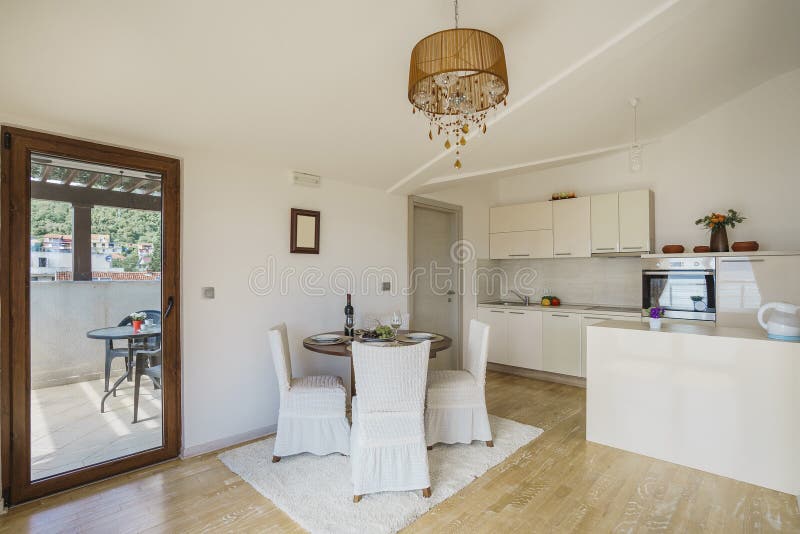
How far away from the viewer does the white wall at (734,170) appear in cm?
372

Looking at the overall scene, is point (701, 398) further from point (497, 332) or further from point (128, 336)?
point (128, 336)

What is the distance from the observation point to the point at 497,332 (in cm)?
529

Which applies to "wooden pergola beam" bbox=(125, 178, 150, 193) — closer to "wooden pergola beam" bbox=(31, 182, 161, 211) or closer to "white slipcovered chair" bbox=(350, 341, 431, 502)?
"wooden pergola beam" bbox=(31, 182, 161, 211)

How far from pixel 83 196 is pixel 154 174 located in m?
0.44

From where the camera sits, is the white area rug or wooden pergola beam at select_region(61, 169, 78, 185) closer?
the white area rug

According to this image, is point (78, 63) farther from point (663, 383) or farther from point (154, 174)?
point (663, 383)

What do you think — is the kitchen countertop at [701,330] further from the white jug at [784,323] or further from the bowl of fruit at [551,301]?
the bowl of fruit at [551,301]

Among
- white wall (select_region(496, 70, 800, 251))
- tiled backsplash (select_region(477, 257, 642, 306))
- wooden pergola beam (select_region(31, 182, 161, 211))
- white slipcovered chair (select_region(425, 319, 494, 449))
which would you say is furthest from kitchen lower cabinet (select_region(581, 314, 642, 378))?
wooden pergola beam (select_region(31, 182, 161, 211))

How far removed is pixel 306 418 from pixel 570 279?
3.78 meters

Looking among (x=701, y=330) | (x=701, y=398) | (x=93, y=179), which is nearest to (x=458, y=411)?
(x=701, y=398)

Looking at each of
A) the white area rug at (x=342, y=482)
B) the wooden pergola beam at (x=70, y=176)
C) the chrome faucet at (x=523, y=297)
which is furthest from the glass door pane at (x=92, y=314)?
the chrome faucet at (x=523, y=297)

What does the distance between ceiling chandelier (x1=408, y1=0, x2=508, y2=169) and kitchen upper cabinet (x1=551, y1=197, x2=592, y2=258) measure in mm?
3122

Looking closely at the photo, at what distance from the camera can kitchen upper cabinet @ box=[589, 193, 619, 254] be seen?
14.7 ft

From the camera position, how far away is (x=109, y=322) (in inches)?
104
